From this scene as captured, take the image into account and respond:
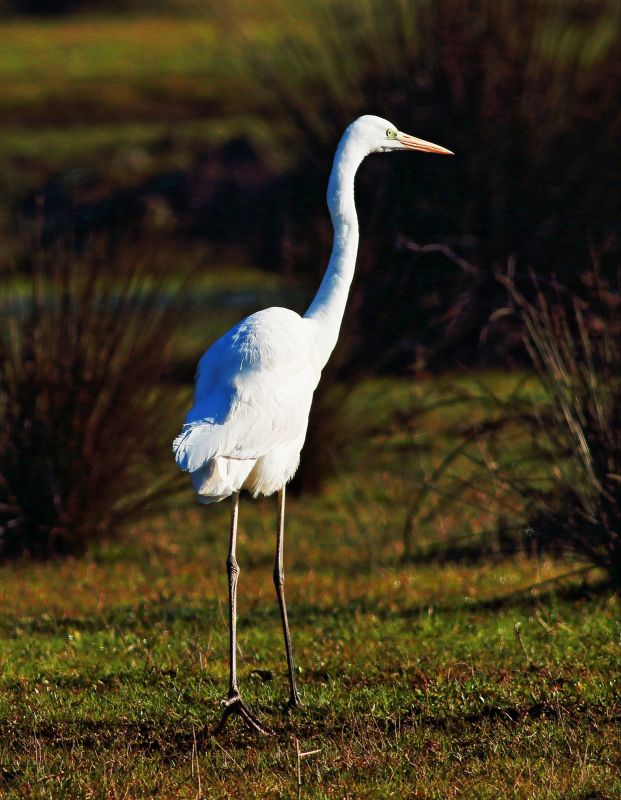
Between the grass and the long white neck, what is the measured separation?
136cm

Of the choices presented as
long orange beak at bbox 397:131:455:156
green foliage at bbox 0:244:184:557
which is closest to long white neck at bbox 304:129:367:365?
long orange beak at bbox 397:131:455:156

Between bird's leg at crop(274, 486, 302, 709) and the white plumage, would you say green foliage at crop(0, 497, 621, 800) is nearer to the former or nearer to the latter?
bird's leg at crop(274, 486, 302, 709)

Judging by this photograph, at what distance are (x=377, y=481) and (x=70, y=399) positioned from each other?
105 inches

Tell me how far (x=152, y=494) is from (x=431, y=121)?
4126mm

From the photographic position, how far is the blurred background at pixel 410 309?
636 centimetres

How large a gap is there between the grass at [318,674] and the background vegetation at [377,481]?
0.02 metres

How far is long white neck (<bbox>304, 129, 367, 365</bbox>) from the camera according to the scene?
16.8 ft

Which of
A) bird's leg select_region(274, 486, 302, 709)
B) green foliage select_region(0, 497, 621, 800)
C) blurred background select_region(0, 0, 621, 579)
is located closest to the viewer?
green foliage select_region(0, 497, 621, 800)

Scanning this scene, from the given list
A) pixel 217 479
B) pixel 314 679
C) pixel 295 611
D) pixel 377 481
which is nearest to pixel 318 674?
pixel 314 679

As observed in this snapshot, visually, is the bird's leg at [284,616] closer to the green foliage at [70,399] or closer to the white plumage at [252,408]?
the white plumage at [252,408]

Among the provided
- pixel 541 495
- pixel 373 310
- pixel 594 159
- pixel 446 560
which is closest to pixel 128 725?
pixel 541 495

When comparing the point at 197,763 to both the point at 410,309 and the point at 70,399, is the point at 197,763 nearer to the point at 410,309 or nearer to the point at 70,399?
the point at 70,399

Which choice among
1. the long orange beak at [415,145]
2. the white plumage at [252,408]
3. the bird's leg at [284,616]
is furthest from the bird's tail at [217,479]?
the long orange beak at [415,145]

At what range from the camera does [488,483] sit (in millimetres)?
8031
